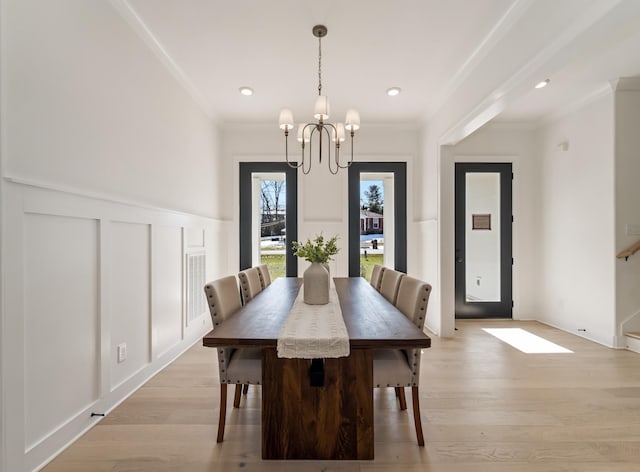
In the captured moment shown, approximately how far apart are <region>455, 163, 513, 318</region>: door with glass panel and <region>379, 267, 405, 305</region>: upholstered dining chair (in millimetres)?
2194

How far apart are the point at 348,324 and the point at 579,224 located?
3.56 metres

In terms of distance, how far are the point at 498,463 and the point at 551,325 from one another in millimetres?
3290

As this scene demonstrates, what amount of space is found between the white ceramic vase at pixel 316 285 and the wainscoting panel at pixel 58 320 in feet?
4.14

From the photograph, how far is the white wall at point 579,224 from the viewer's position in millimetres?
3428

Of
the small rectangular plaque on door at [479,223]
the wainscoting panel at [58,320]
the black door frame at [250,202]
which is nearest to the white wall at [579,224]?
the small rectangular plaque on door at [479,223]

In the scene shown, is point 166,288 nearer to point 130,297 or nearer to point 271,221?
point 130,297

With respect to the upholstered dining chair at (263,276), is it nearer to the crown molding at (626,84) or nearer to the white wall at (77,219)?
the white wall at (77,219)

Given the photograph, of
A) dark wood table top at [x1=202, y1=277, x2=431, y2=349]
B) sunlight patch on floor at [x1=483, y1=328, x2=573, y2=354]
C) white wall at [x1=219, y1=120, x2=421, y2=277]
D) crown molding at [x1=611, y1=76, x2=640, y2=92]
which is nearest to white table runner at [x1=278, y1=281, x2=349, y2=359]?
dark wood table top at [x1=202, y1=277, x2=431, y2=349]

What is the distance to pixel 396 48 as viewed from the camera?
2746 millimetres

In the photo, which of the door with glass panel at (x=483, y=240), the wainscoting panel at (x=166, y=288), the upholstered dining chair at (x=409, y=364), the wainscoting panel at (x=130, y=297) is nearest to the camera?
the upholstered dining chair at (x=409, y=364)

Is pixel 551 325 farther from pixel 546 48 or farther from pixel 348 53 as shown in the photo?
pixel 348 53

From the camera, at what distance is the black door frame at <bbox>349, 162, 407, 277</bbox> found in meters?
4.64

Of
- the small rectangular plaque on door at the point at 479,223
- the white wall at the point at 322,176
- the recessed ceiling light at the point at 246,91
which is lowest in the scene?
the small rectangular plaque on door at the point at 479,223

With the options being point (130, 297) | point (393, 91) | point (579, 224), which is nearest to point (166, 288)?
point (130, 297)
